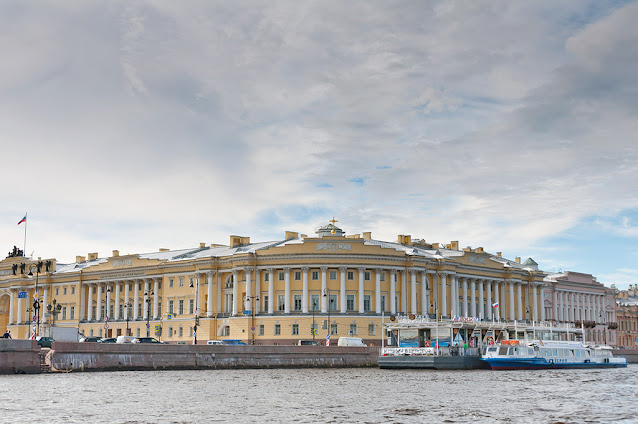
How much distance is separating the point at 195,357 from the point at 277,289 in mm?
28123

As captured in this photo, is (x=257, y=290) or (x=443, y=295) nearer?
(x=257, y=290)

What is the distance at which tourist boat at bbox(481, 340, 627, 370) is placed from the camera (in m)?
64.5

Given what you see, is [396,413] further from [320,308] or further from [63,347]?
[320,308]

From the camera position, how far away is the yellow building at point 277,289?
3351 inches

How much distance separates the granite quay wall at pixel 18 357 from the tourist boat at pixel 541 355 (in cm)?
3387

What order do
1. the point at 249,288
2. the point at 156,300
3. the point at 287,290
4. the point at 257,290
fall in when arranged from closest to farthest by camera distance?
the point at 287,290
the point at 249,288
the point at 257,290
the point at 156,300

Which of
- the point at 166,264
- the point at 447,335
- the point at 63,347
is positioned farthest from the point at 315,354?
the point at 166,264

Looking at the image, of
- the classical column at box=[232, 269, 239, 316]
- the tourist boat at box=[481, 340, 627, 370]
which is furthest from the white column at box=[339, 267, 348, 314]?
the tourist boat at box=[481, 340, 627, 370]

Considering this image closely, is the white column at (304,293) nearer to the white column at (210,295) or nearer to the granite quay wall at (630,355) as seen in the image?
the white column at (210,295)

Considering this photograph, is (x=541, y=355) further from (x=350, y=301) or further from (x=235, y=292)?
(x=235, y=292)

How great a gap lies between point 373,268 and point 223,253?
67.4 ft

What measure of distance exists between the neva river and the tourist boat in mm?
9309

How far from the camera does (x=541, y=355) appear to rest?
67375 millimetres

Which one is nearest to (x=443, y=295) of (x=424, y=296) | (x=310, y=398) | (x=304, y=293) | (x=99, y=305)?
(x=424, y=296)
